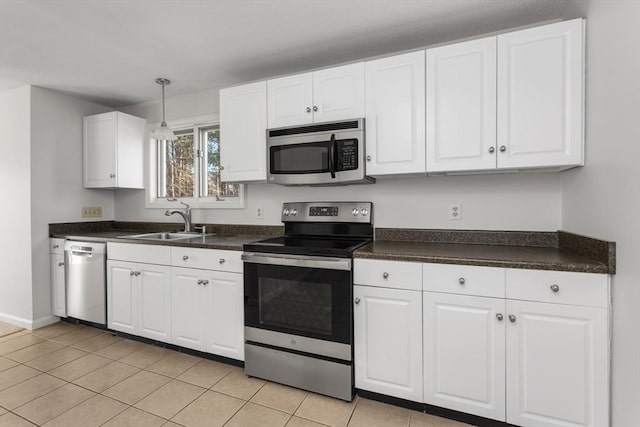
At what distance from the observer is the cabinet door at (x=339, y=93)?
82.2 inches

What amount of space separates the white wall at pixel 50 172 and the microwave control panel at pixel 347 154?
2.99 metres

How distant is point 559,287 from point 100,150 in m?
4.03

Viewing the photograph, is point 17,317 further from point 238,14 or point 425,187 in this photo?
point 425,187

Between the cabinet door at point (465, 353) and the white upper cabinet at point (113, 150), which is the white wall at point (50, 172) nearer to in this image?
the white upper cabinet at point (113, 150)

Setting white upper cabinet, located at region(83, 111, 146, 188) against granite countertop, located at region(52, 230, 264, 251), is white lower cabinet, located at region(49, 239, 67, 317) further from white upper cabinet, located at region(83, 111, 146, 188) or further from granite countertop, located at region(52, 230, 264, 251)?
white upper cabinet, located at region(83, 111, 146, 188)

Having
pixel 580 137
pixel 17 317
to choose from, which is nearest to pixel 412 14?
pixel 580 137

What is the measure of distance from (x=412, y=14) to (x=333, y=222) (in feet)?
4.85

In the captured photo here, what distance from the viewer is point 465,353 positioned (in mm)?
1631

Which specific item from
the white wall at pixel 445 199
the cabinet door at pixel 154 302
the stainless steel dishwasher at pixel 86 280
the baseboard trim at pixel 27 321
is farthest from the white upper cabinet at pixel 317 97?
the baseboard trim at pixel 27 321

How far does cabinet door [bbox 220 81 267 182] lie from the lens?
240 centimetres

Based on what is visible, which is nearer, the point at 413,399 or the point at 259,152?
the point at 413,399

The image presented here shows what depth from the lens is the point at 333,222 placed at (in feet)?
8.08

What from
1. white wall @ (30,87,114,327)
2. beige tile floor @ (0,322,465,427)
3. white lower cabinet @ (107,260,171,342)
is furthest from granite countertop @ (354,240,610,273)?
white wall @ (30,87,114,327)

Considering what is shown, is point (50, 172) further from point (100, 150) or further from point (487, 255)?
point (487, 255)
